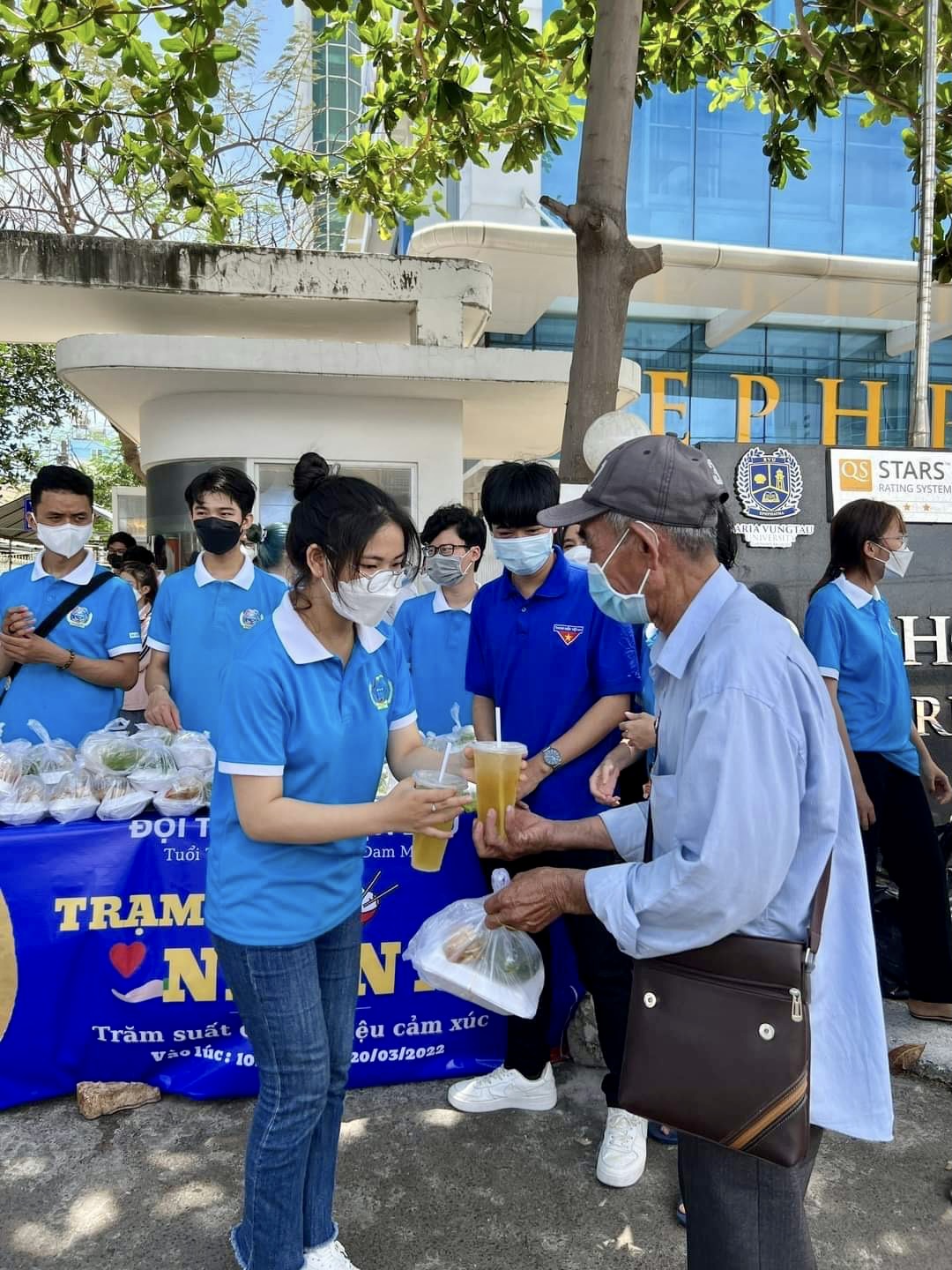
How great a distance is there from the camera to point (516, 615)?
288 centimetres

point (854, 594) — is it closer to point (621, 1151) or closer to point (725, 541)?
point (725, 541)

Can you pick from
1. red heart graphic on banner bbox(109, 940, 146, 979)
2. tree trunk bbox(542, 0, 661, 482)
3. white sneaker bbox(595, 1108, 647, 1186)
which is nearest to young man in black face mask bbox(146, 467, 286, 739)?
red heart graphic on banner bbox(109, 940, 146, 979)

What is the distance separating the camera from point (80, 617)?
11.1 ft

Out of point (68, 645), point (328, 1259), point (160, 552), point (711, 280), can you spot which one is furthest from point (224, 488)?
point (711, 280)

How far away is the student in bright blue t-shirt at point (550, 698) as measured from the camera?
8.84ft

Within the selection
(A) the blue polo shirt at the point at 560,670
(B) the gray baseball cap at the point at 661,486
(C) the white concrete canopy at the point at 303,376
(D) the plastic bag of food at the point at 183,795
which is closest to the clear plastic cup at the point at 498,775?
(A) the blue polo shirt at the point at 560,670

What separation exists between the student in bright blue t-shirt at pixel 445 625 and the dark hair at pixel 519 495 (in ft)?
3.19

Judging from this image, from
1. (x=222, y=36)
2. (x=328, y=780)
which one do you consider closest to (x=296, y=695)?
(x=328, y=780)

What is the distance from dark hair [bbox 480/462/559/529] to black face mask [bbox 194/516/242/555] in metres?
1.24

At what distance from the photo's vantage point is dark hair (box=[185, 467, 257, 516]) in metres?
3.60

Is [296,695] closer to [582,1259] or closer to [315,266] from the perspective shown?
[582,1259]

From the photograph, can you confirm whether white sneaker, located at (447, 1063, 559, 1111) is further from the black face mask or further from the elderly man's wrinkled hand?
the black face mask

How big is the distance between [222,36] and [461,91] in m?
11.1

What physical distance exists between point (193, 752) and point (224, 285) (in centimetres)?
735
